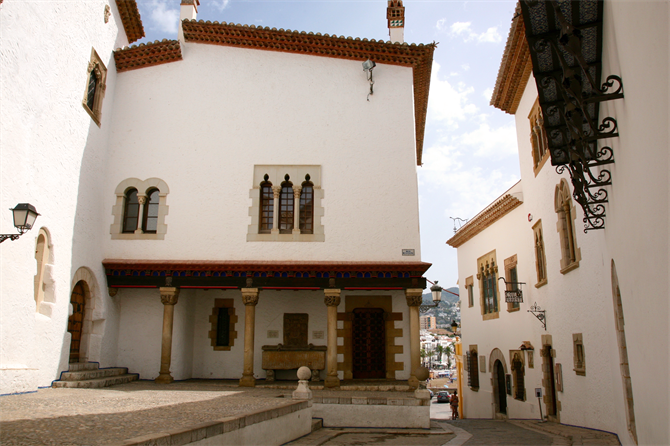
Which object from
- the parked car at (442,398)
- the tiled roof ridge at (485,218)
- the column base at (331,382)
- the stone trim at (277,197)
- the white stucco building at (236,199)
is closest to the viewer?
the column base at (331,382)

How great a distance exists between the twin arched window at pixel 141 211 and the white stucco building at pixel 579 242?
9720mm

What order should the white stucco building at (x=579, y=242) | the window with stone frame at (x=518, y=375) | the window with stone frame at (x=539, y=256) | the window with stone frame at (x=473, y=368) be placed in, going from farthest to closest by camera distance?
1. the window with stone frame at (x=473, y=368)
2. the window with stone frame at (x=518, y=375)
3. the window with stone frame at (x=539, y=256)
4. the white stucco building at (x=579, y=242)

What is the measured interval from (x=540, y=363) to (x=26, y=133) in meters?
13.7

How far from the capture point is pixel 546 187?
44.9ft

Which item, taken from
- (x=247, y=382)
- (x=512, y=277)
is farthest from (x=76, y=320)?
(x=512, y=277)

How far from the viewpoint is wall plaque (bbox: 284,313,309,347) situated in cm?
1367

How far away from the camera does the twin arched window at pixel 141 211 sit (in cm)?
1334

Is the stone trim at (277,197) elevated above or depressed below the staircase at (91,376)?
above

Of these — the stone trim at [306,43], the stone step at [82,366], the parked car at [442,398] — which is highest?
the stone trim at [306,43]

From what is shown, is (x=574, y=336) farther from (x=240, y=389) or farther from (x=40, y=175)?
(x=40, y=175)

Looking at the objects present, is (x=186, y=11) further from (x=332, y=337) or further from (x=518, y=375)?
(x=518, y=375)

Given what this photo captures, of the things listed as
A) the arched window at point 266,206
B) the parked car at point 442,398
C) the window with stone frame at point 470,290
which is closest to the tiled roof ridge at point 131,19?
the arched window at point 266,206

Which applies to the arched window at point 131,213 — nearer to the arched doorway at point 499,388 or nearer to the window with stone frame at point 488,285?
the window with stone frame at point 488,285

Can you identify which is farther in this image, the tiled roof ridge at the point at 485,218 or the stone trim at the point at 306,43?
the tiled roof ridge at the point at 485,218
